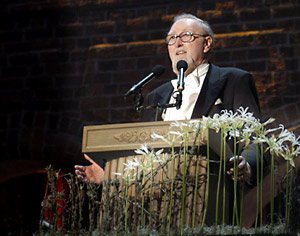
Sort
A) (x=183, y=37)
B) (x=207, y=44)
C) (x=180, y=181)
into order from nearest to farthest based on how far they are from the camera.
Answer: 1. (x=180, y=181)
2. (x=183, y=37)
3. (x=207, y=44)

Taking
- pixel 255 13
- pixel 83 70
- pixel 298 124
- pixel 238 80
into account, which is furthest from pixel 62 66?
pixel 238 80

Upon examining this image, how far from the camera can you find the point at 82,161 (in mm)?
5270

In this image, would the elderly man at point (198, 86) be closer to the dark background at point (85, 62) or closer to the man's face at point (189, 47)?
the man's face at point (189, 47)

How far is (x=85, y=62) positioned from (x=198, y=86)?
7.85 feet

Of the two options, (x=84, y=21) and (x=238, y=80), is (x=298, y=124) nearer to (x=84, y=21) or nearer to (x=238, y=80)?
(x=238, y=80)

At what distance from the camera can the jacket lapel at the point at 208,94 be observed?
A: 3.06m

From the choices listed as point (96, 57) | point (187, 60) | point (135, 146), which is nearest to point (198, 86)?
point (187, 60)

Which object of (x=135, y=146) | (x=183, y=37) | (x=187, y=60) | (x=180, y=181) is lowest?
(x=180, y=181)

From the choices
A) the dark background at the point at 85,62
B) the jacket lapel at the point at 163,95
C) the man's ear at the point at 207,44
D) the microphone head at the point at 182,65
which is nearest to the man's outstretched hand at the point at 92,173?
the jacket lapel at the point at 163,95

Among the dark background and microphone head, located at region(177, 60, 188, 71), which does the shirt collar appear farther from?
the dark background

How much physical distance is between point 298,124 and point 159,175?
2452 millimetres

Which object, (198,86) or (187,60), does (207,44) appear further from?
(198,86)

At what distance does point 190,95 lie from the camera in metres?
3.22

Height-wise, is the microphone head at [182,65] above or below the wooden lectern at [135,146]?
above
